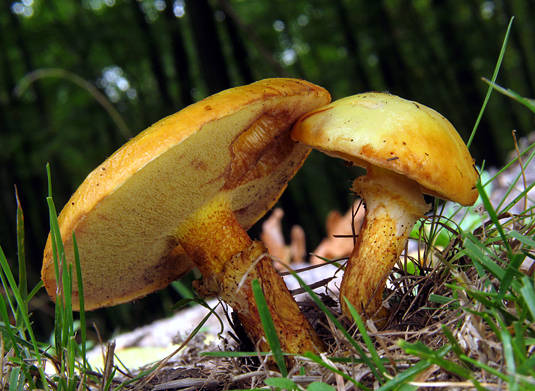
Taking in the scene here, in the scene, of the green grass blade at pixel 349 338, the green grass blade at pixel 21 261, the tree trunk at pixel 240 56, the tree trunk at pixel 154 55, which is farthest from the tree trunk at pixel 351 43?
the green grass blade at pixel 349 338

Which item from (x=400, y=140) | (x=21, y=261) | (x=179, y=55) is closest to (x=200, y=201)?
(x=21, y=261)

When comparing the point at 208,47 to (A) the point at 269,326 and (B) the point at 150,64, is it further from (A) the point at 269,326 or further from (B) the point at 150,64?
(B) the point at 150,64

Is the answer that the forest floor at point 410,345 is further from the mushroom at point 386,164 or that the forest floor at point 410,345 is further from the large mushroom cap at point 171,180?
the large mushroom cap at point 171,180

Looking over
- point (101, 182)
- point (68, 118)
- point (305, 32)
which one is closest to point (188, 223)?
point (101, 182)

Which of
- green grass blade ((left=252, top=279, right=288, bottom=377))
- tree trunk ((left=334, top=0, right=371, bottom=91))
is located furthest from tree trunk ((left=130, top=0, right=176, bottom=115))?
green grass blade ((left=252, top=279, right=288, bottom=377))

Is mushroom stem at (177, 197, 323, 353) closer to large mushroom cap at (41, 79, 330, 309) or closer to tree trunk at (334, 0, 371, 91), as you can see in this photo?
large mushroom cap at (41, 79, 330, 309)

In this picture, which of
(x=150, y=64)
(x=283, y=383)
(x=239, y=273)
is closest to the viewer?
(x=283, y=383)
